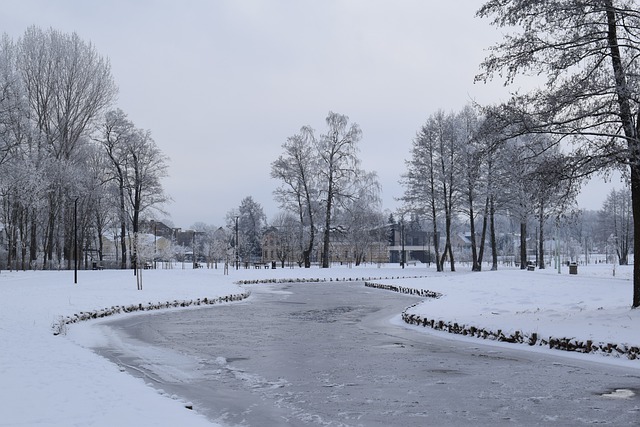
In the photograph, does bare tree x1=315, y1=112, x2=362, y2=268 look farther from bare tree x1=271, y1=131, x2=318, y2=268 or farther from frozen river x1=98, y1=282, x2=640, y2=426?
frozen river x1=98, y1=282, x2=640, y2=426

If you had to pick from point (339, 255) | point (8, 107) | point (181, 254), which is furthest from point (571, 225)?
point (181, 254)

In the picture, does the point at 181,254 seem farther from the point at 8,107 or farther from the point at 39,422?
the point at 39,422

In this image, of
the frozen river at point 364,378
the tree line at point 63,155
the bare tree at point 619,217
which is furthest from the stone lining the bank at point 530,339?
the bare tree at point 619,217

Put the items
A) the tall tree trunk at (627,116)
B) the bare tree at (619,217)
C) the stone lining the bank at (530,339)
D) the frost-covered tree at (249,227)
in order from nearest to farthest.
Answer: the stone lining the bank at (530,339), the tall tree trunk at (627,116), the bare tree at (619,217), the frost-covered tree at (249,227)

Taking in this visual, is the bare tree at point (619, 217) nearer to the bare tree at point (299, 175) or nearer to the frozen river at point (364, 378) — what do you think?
the bare tree at point (299, 175)

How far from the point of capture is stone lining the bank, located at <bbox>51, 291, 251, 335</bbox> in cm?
1845

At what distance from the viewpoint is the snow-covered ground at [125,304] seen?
7.94 metres

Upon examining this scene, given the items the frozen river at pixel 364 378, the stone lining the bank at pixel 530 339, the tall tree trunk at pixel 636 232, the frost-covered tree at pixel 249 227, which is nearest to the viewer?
the frozen river at pixel 364 378

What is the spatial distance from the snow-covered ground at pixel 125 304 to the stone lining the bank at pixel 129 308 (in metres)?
0.26

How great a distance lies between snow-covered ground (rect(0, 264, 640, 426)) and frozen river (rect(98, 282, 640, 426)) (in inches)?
40.9

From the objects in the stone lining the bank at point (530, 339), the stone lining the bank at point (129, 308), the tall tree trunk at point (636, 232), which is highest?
the tall tree trunk at point (636, 232)

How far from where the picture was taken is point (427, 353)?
14.5m

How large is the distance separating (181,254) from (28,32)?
83.4 meters

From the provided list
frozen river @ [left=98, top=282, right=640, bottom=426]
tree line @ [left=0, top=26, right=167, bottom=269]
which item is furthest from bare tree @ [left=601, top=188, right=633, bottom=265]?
frozen river @ [left=98, top=282, right=640, bottom=426]
